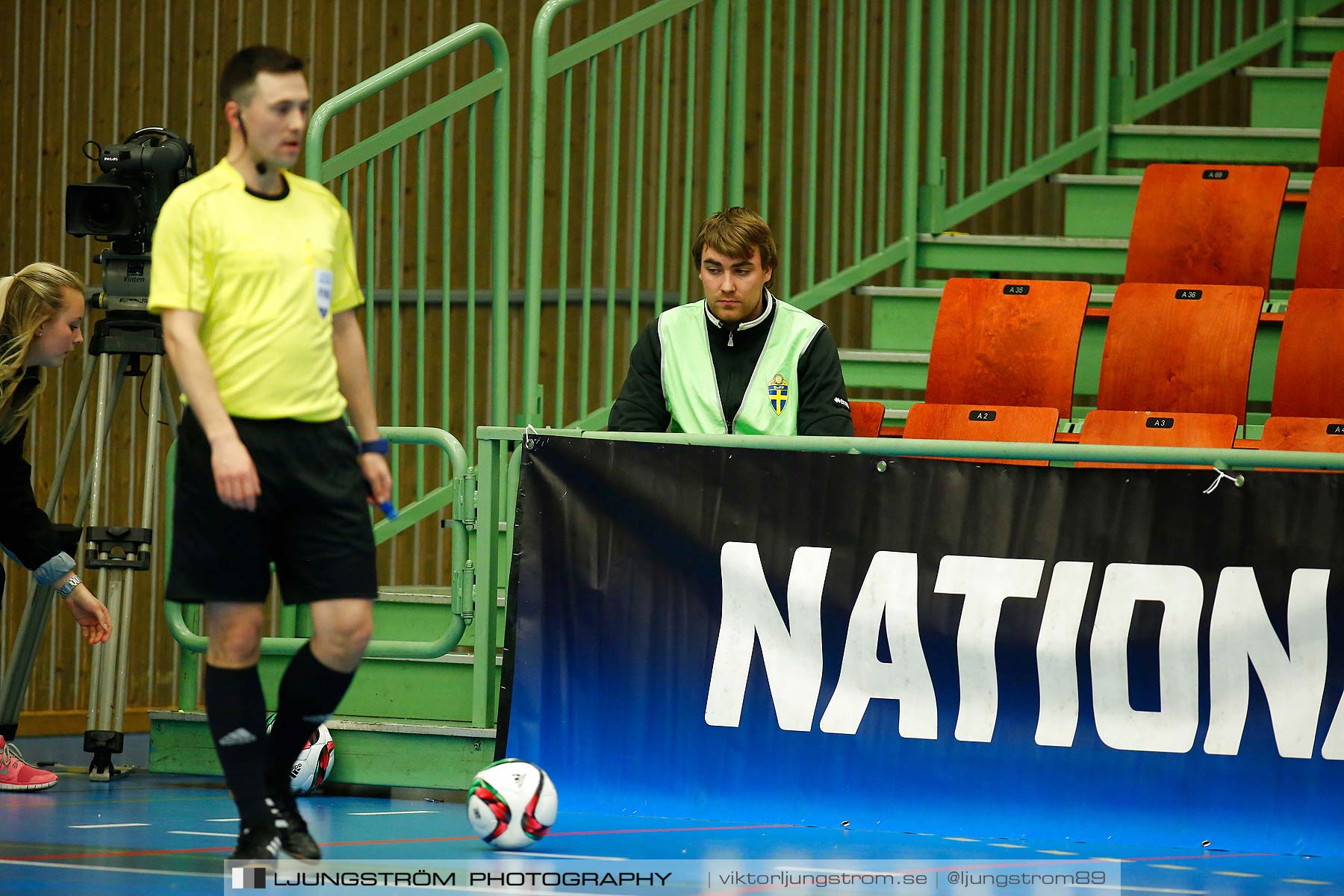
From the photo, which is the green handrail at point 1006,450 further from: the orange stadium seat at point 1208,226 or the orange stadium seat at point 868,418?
the orange stadium seat at point 1208,226

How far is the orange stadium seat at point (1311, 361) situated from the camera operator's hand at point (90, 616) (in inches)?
146

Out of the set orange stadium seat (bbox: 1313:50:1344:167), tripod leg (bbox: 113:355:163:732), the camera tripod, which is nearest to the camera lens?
the camera tripod

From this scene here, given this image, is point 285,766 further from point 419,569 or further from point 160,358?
point 419,569

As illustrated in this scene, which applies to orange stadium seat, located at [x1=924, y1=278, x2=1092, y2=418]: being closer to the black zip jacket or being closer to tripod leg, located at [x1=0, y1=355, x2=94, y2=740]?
the black zip jacket

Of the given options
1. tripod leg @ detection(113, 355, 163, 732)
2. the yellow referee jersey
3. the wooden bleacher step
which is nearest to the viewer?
the yellow referee jersey

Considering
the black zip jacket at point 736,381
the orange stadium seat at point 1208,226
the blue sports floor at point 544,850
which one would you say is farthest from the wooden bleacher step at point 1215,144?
the blue sports floor at point 544,850

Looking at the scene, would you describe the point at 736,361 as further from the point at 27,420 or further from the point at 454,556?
the point at 27,420

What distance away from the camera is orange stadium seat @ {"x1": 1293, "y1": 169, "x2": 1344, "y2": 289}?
6.00 meters

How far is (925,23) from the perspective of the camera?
29.2 feet

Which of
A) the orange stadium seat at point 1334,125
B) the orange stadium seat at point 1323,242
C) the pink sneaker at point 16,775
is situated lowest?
the pink sneaker at point 16,775

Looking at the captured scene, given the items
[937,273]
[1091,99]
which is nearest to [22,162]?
[937,273]

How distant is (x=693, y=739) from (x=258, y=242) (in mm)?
1817

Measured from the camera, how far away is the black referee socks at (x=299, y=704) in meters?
3.34

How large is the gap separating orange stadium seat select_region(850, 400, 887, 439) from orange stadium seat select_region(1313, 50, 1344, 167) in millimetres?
2274
